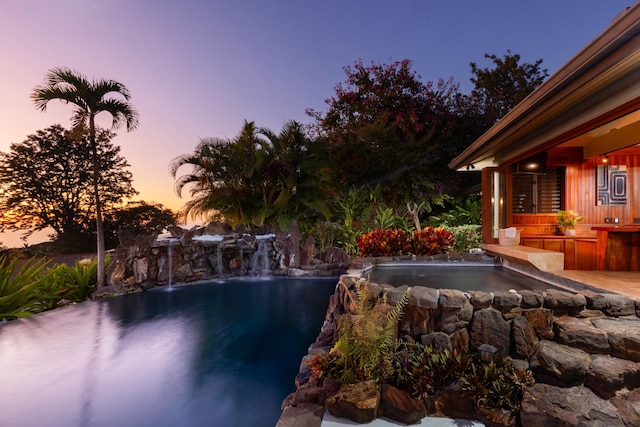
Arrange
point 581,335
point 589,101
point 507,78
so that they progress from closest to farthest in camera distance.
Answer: point 581,335 < point 589,101 < point 507,78

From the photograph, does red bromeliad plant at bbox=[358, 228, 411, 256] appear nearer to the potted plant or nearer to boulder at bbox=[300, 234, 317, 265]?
the potted plant

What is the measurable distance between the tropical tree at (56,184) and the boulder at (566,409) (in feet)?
45.6

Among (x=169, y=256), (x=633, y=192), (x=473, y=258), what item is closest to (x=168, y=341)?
(x=169, y=256)

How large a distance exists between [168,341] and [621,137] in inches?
328

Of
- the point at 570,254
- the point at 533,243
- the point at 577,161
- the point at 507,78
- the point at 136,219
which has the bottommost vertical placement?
the point at 570,254

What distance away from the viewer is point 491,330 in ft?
10.2

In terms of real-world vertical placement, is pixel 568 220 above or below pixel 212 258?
above

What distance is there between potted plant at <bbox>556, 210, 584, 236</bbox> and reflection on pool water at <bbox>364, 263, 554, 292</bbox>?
4.57ft

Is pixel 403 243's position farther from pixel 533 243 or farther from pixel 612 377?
pixel 612 377

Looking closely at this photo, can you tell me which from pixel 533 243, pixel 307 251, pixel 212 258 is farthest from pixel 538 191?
pixel 212 258

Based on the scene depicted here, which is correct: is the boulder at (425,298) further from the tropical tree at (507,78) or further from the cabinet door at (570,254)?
the tropical tree at (507,78)

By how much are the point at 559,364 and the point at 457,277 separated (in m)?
2.29

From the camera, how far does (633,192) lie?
19.5 feet

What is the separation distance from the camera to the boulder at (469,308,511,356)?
3.07 m
